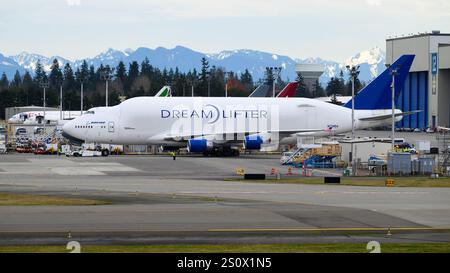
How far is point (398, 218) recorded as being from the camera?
32.2 m

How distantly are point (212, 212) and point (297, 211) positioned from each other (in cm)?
353

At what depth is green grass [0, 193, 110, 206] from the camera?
36.2m

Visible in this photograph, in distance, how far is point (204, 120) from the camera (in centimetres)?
7862

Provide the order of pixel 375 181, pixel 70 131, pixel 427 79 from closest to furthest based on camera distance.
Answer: pixel 375 181, pixel 70 131, pixel 427 79

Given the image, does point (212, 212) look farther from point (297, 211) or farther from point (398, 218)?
point (398, 218)

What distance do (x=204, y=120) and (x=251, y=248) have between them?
54.5 m

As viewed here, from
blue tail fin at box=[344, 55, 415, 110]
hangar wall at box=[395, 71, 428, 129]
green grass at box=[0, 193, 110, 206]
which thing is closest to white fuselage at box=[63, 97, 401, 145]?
blue tail fin at box=[344, 55, 415, 110]

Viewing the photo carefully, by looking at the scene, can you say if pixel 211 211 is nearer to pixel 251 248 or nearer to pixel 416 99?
pixel 251 248

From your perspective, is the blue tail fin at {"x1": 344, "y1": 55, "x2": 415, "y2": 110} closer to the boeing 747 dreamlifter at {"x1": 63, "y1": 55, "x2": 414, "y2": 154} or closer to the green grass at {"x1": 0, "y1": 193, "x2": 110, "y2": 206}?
the boeing 747 dreamlifter at {"x1": 63, "y1": 55, "x2": 414, "y2": 154}

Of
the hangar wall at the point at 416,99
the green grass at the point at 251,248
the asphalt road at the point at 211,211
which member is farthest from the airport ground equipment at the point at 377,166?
the hangar wall at the point at 416,99

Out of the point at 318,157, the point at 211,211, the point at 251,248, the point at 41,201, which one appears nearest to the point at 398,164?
the point at 318,157

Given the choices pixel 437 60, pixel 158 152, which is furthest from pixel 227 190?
pixel 437 60

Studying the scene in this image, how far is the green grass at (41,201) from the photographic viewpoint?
3625cm
